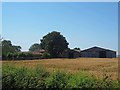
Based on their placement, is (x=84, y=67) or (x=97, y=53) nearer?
(x=84, y=67)

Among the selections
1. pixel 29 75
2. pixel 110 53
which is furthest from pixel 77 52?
pixel 29 75

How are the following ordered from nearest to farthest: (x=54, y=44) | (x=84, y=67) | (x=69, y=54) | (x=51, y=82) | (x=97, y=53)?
(x=51, y=82), (x=84, y=67), (x=54, y=44), (x=69, y=54), (x=97, y=53)

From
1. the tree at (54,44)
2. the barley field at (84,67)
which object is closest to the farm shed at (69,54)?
the tree at (54,44)

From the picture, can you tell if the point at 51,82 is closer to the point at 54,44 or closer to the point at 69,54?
the point at 54,44

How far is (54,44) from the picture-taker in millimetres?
79000

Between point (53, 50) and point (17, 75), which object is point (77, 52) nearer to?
point (53, 50)

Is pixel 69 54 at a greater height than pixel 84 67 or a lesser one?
greater

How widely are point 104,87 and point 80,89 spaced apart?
0.77 meters

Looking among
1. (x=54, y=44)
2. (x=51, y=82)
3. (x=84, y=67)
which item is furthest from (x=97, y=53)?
(x=51, y=82)

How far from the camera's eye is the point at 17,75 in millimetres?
9617

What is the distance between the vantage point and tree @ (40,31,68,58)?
253 ft

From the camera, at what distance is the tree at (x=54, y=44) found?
77062 millimetres

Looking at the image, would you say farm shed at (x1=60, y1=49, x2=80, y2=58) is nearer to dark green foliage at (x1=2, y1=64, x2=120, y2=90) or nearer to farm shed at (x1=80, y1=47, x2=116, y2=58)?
farm shed at (x1=80, y1=47, x2=116, y2=58)

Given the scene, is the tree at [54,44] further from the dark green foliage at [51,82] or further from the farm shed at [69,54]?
the dark green foliage at [51,82]
